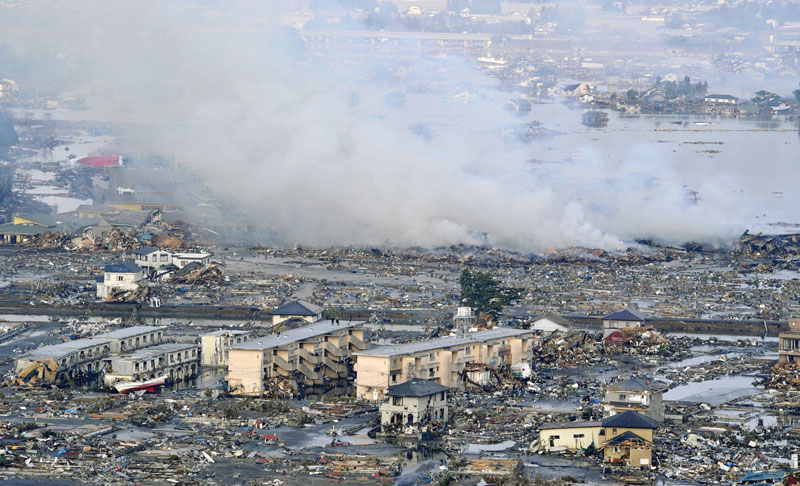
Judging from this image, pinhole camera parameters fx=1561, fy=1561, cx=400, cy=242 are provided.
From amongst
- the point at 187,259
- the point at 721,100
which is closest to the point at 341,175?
the point at 187,259

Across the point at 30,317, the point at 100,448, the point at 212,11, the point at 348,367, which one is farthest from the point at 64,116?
the point at 100,448

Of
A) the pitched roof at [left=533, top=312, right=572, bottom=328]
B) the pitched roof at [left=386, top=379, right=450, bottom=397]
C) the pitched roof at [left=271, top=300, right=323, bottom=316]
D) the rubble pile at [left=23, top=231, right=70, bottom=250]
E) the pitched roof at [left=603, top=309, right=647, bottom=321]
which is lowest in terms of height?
the rubble pile at [left=23, top=231, right=70, bottom=250]

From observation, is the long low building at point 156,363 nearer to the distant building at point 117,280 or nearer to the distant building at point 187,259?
the distant building at point 117,280

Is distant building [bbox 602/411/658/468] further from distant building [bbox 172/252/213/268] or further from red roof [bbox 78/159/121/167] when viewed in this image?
red roof [bbox 78/159/121/167]

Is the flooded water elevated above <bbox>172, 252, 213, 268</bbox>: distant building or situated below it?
below

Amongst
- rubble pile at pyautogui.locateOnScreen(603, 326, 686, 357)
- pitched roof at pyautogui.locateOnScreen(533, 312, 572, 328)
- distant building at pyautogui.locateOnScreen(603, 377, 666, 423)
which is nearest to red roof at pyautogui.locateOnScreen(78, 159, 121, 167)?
pitched roof at pyautogui.locateOnScreen(533, 312, 572, 328)
